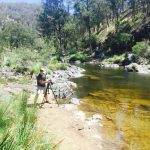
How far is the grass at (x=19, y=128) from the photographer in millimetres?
4016

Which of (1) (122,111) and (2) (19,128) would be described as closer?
(2) (19,128)

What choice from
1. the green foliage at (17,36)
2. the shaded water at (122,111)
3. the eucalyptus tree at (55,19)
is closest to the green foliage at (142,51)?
the shaded water at (122,111)

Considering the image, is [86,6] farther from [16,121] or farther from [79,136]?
[16,121]

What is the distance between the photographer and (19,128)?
14.5ft

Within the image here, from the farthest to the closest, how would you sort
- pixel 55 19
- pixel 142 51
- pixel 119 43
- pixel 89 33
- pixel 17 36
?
pixel 17 36 → pixel 55 19 → pixel 89 33 → pixel 119 43 → pixel 142 51

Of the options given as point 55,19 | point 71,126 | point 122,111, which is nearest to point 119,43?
point 55,19

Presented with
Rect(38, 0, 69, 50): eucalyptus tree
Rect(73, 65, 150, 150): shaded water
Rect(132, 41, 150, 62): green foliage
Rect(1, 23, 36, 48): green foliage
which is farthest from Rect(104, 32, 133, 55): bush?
Rect(73, 65, 150, 150): shaded water

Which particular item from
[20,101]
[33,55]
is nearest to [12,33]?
[33,55]

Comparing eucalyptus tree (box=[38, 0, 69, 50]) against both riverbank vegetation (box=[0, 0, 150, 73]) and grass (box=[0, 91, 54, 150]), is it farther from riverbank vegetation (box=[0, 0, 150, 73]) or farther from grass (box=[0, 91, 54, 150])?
grass (box=[0, 91, 54, 150])

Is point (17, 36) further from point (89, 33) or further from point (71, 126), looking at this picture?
point (71, 126)

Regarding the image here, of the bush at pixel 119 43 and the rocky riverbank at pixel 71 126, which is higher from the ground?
the bush at pixel 119 43

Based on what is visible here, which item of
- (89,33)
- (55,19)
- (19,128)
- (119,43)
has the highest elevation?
(55,19)

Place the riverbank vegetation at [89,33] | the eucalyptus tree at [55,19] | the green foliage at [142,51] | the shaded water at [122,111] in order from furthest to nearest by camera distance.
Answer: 1. the eucalyptus tree at [55,19]
2. the riverbank vegetation at [89,33]
3. the green foliage at [142,51]
4. the shaded water at [122,111]

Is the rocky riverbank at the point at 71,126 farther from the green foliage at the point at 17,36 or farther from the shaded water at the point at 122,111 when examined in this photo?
the green foliage at the point at 17,36
